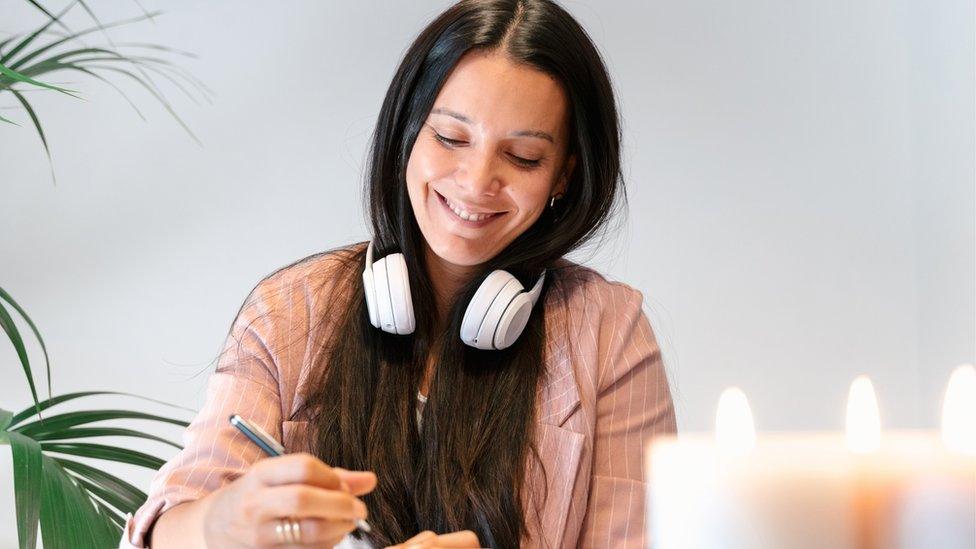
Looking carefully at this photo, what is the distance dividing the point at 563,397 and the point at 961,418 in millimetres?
1177

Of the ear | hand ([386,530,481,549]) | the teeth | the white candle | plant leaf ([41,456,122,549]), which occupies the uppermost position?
the ear

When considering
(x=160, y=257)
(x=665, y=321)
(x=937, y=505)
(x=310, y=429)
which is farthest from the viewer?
(x=665, y=321)

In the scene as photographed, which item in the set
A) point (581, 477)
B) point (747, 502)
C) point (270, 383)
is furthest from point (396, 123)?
point (747, 502)

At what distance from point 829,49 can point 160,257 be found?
1705 mm

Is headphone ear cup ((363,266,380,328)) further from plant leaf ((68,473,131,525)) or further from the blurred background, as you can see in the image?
the blurred background

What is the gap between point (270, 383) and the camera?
1337 mm

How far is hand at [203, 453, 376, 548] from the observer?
2.49 feet

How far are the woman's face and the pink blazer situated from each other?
192 millimetres

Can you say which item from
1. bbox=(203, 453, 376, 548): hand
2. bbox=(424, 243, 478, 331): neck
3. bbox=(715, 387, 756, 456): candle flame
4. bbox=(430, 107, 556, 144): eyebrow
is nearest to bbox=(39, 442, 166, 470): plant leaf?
bbox=(424, 243, 478, 331): neck

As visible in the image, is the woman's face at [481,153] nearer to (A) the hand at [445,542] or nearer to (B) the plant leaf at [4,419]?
(A) the hand at [445,542]

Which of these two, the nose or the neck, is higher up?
the nose

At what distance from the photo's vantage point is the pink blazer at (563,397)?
129 cm

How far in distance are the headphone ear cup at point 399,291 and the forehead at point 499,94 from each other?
19 cm

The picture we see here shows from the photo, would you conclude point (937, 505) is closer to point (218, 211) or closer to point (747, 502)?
point (747, 502)
